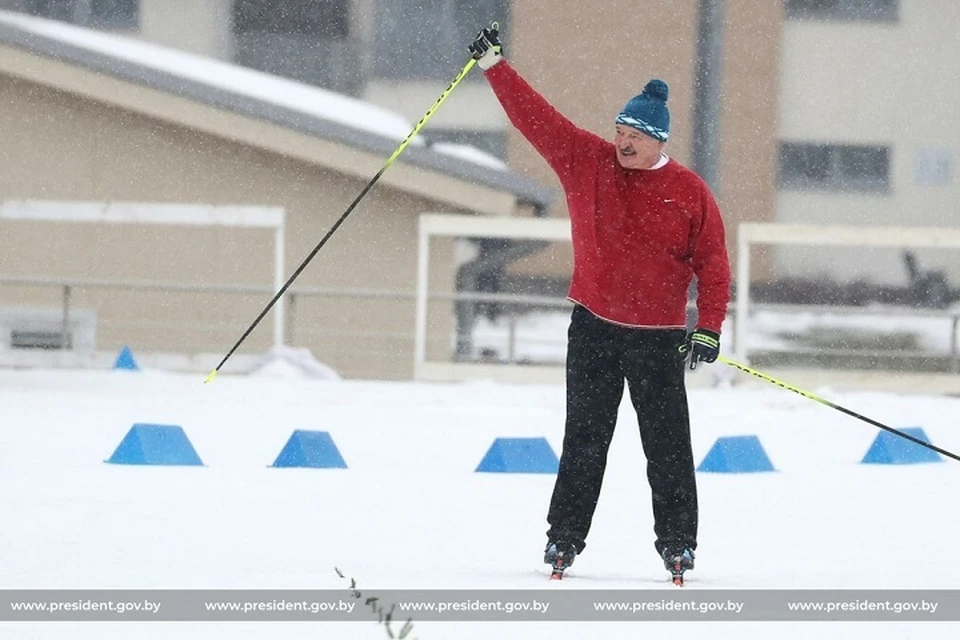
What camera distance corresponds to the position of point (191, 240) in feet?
66.3

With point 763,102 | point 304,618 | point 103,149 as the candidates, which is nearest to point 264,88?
point 103,149

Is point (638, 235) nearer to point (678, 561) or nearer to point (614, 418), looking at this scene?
point (614, 418)

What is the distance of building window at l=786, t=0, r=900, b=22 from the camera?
38094mm

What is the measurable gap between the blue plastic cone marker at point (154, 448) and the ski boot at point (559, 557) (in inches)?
131

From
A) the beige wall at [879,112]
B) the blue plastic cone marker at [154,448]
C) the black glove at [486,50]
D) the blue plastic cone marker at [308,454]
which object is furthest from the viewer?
the beige wall at [879,112]

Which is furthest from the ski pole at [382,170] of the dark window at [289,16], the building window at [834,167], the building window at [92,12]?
the building window at [834,167]

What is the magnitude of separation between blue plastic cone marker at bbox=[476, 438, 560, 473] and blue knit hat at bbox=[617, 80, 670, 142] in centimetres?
359

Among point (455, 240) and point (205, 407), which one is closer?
point (205, 407)

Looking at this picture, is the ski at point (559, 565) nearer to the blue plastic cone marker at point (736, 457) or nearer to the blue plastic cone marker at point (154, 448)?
the blue plastic cone marker at point (154, 448)

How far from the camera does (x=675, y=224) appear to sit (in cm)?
608

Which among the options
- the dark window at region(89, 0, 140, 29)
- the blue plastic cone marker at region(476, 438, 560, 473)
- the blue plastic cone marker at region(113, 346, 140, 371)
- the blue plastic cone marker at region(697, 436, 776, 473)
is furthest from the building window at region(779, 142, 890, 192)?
the blue plastic cone marker at region(476, 438, 560, 473)

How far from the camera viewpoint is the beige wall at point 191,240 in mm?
19844

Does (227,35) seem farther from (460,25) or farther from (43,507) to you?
(43,507)

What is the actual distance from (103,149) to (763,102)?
64.6 feet
